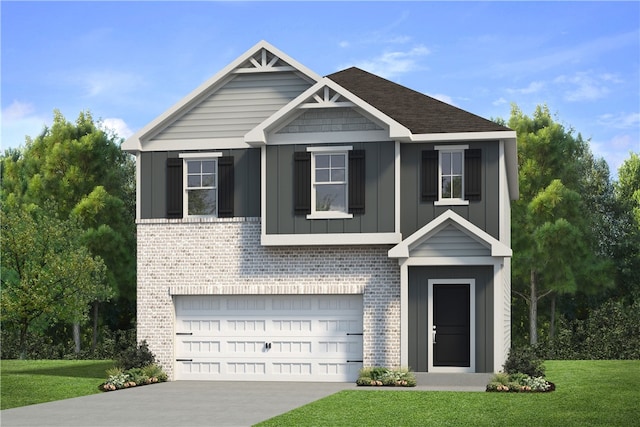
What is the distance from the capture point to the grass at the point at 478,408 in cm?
1645

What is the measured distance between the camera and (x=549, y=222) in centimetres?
4291

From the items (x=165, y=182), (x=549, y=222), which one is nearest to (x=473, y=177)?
(x=165, y=182)

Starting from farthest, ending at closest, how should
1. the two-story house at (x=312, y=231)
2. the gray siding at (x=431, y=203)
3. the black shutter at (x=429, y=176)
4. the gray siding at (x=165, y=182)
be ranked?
the gray siding at (x=165, y=182)
the black shutter at (x=429, y=176)
the gray siding at (x=431, y=203)
the two-story house at (x=312, y=231)

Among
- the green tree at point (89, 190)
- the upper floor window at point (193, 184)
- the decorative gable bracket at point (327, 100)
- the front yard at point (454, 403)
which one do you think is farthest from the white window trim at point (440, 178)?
the green tree at point (89, 190)

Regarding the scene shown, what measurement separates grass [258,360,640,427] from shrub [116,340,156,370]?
6.73 meters

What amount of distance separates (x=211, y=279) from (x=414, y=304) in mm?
5647

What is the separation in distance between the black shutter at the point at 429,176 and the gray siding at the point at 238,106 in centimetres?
398

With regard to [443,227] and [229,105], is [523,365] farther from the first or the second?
[229,105]

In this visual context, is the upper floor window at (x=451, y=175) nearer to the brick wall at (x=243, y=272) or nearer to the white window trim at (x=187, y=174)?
the brick wall at (x=243, y=272)

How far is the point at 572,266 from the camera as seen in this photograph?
4338 cm

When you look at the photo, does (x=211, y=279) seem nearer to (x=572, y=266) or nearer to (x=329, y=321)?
(x=329, y=321)

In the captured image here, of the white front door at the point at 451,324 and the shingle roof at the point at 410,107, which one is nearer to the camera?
the white front door at the point at 451,324

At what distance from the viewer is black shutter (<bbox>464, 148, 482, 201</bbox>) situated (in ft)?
82.3

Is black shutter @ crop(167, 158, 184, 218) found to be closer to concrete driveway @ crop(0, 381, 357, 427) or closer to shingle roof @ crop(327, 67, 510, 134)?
concrete driveway @ crop(0, 381, 357, 427)
